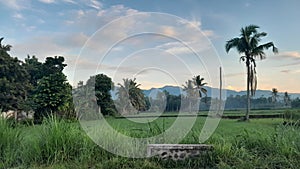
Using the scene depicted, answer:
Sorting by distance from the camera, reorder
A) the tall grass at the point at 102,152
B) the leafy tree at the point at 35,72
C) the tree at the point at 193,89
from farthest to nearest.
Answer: the leafy tree at the point at 35,72 → the tree at the point at 193,89 → the tall grass at the point at 102,152

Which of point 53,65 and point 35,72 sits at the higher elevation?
point 53,65

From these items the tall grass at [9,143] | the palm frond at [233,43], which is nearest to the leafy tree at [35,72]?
the palm frond at [233,43]

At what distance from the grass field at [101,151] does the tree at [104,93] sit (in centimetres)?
164

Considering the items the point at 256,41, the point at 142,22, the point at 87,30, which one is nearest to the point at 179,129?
the point at 142,22

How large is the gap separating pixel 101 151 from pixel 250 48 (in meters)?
16.4

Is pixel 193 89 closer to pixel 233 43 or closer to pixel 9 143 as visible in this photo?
pixel 9 143

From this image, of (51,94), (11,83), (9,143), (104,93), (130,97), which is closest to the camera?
(9,143)

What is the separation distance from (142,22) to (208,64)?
153 centimetres

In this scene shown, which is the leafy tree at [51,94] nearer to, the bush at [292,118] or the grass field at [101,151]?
the bush at [292,118]

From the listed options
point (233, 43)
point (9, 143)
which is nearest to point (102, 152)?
point (9, 143)

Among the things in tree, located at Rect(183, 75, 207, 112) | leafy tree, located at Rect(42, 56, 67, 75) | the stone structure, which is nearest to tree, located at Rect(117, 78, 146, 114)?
tree, located at Rect(183, 75, 207, 112)

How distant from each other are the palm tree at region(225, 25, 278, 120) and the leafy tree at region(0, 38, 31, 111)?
13.3 m

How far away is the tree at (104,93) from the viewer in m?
6.04

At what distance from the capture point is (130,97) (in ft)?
21.2
